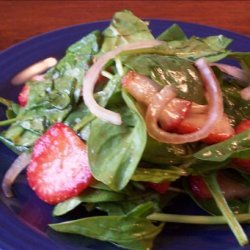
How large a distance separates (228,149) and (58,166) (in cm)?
29

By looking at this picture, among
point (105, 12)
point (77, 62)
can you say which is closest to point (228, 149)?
point (77, 62)

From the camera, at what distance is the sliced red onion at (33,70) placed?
1.26m

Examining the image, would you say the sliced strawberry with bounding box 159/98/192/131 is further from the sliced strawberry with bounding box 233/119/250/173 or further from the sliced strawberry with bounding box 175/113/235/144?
the sliced strawberry with bounding box 233/119/250/173

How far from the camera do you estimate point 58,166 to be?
958mm

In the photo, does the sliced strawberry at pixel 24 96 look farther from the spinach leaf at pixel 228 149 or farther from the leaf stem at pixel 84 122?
the spinach leaf at pixel 228 149

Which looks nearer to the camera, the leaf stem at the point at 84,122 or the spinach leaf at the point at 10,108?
the leaf stem at the point at 84,122

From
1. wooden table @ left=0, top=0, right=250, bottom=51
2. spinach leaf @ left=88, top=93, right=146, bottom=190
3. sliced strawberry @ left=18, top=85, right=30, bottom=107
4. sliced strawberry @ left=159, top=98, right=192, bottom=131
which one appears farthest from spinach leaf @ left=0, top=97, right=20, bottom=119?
wooden table @ left=0, top=0, right=250, bottom=51

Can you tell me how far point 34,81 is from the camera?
1.21 metres

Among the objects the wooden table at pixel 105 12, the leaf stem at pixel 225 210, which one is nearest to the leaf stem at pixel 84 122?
the leaf stem at pixel 225 210

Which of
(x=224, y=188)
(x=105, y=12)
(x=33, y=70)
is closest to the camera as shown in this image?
(x=224, y=188)

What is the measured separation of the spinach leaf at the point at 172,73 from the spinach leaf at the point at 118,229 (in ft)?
0.74

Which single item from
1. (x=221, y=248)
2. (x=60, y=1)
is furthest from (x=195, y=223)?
(x=60, y=1)

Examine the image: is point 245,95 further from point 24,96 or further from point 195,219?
point 24,96

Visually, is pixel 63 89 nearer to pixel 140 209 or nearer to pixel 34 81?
pixel 34 81
